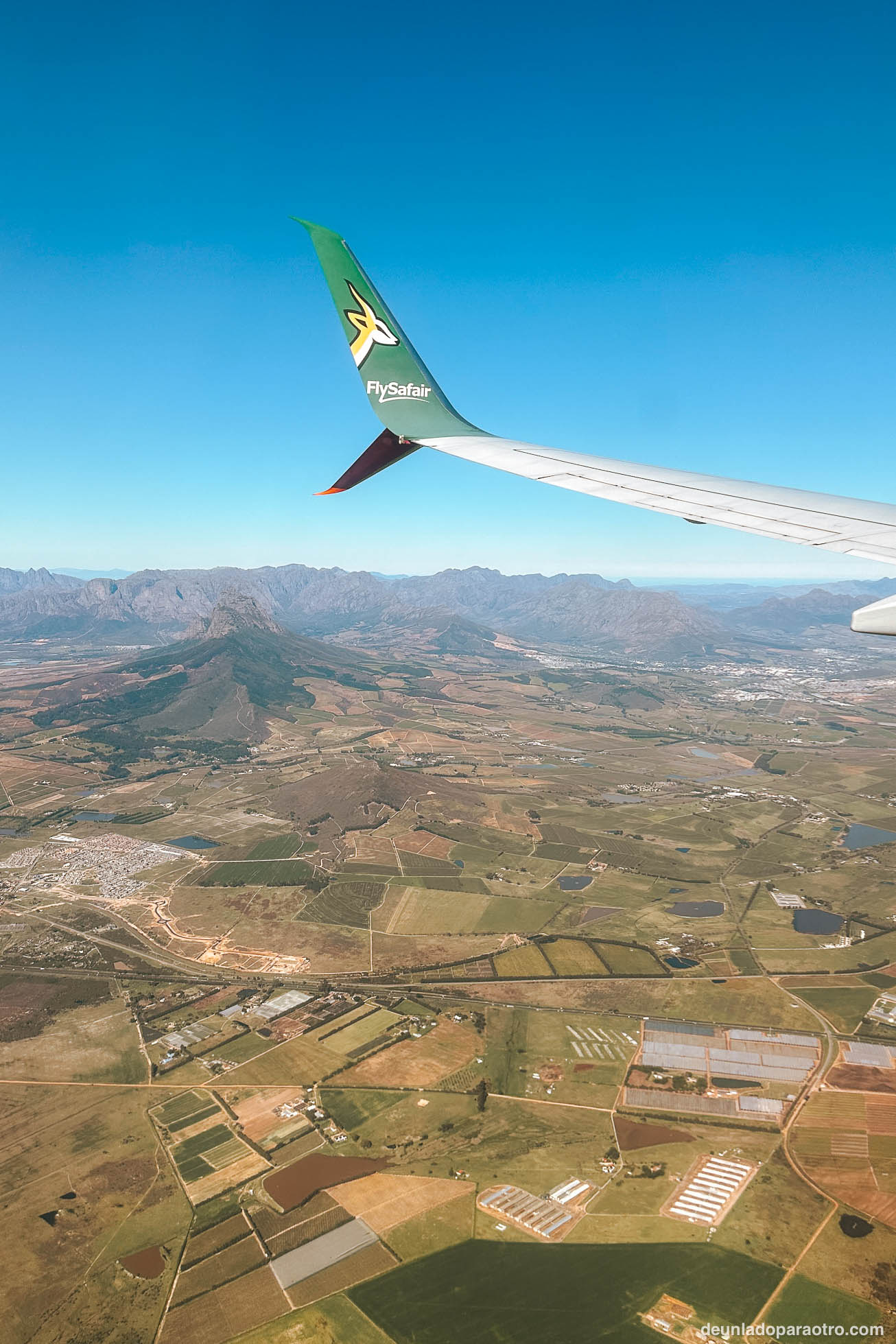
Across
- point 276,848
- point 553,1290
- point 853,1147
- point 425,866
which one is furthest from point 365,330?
point 276,848

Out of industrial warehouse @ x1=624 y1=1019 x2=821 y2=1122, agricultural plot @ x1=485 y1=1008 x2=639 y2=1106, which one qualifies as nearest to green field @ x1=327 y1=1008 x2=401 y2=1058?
agricultural plot @ x1=485 y1=1008 x2=639 y2=1106

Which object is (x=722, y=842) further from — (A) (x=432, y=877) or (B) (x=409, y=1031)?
(B) (x=409, y=1031)

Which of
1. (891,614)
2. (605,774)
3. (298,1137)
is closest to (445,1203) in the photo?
(298,1137)

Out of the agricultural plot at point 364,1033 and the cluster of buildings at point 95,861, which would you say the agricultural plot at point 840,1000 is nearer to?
the agricultural plot at point 364,1033

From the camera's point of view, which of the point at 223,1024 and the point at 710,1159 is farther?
the point at 223,1024

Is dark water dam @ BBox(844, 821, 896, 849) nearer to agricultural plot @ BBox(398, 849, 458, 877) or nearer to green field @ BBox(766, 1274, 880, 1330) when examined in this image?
agricultural plot @ BBox(398, 849, 458, 877)

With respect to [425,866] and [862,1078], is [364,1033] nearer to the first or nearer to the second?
[862,1078]
